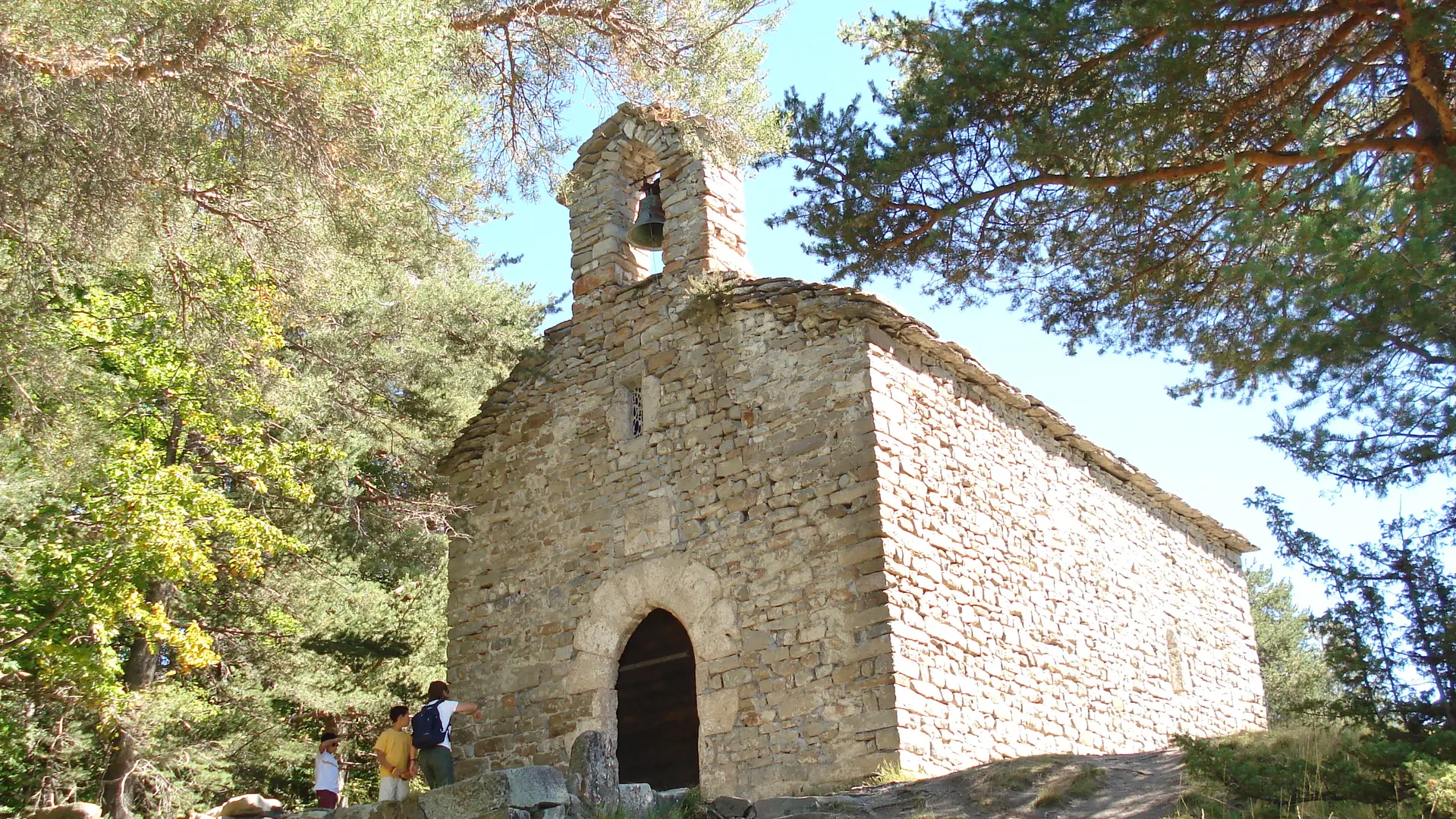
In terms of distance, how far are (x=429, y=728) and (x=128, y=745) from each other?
16.5 feet

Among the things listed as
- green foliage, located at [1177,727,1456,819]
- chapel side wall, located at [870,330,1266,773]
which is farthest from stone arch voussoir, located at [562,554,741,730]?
green foliage, located at [1177,727,1456,819]

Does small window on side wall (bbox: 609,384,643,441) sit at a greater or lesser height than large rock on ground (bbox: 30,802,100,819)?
greater

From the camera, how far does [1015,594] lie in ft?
32.7

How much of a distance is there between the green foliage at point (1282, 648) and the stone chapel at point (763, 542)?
1037cm

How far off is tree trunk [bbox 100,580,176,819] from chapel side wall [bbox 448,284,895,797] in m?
2.77

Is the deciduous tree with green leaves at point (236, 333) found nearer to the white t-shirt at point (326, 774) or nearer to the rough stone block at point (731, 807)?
the white t-shirt at point (326, 774)

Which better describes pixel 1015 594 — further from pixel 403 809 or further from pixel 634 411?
pixel 403 809

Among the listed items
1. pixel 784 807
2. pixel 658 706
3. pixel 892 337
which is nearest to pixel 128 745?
pixel 658 706

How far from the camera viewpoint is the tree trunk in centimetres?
1110

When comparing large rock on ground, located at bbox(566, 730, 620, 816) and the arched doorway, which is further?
the arched doorway

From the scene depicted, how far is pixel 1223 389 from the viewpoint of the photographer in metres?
8.94

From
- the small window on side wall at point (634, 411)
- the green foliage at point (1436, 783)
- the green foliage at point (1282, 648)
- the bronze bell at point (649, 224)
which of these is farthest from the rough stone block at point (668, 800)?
the green foliage at point (1282, 648)

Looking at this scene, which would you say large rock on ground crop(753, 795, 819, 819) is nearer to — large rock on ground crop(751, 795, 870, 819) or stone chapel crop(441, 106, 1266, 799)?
large rock on ground crop(751, 795, 870, 819)

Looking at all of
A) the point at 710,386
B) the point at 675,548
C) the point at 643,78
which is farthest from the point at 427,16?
the point at 675,548
